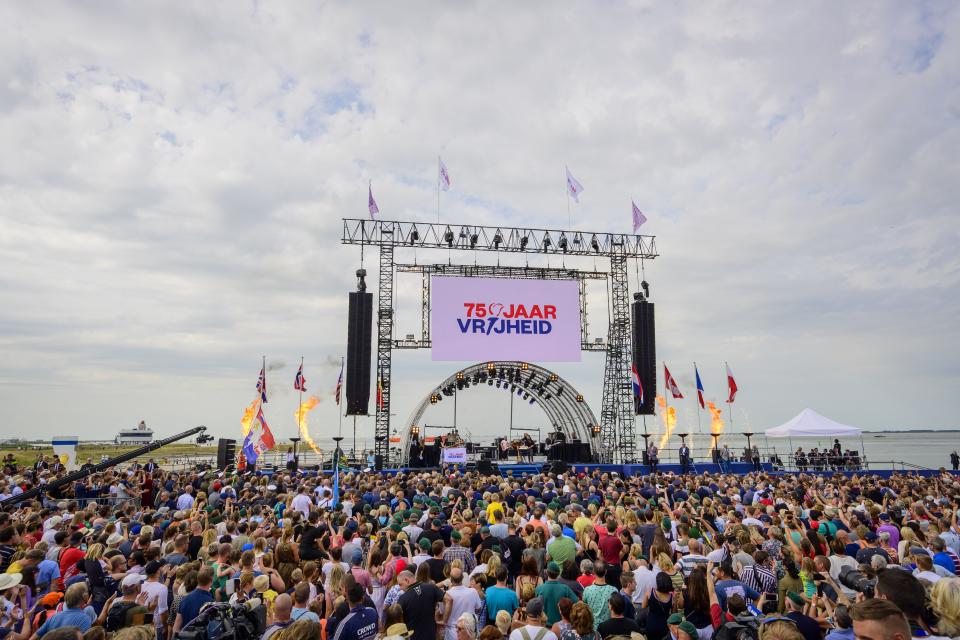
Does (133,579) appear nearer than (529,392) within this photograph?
Yes

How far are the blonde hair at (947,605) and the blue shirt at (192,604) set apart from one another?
6533 millimetres

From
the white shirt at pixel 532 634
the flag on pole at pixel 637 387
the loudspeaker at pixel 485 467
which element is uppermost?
the flag on pole at pixel 637 387

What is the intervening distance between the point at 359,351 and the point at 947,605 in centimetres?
2530

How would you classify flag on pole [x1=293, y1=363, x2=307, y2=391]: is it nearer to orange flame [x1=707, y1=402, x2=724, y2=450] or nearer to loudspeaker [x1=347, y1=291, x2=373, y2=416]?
loudspeaker [x1=347, y1=291, x2=373, y2=416]

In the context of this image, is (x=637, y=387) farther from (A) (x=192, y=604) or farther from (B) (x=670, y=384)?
(A) (x=192, y=604)

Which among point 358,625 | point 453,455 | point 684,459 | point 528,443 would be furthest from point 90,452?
point 358,625

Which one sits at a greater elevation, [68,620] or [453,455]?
[68,620]

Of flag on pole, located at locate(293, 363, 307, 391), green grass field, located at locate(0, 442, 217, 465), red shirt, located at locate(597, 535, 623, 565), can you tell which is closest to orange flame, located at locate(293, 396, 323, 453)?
flag on pole, located at locate(293, 363, 307, 391)

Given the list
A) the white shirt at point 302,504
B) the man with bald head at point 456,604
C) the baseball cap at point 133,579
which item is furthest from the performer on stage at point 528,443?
the baseball cap at point 133,579

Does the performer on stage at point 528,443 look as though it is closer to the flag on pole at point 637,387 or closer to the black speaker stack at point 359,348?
the flag on pole at point 637,387

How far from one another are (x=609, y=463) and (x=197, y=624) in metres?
27.8

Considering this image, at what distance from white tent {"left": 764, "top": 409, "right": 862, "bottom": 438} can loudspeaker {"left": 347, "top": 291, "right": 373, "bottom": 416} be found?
63.8ft

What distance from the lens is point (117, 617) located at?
17.9 feet

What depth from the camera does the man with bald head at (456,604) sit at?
6.11 metres
